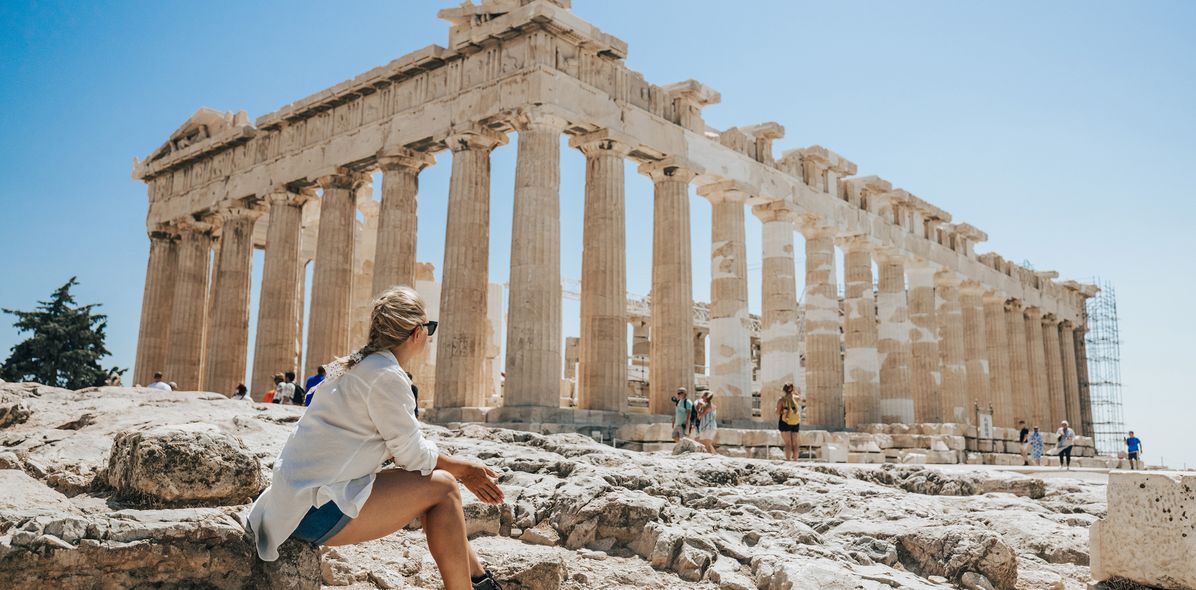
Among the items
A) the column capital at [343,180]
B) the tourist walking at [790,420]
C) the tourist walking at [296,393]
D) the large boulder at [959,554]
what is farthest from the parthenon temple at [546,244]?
the large boulder at [959,554]

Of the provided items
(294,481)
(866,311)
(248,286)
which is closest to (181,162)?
(248,286)

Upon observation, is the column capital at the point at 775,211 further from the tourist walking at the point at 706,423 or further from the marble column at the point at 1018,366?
the marble column at the point at 1018,366

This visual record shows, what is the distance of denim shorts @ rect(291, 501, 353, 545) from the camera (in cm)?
369

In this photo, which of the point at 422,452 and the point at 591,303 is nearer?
the point at 422,452

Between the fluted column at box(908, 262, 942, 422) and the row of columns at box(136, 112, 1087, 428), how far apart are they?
6 cm

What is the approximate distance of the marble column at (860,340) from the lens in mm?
29094

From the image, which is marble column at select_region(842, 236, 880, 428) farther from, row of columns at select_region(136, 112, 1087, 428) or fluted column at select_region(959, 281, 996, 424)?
fluted column at select_region(959, 281, 996, 424)

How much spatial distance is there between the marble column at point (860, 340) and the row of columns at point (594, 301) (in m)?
0.06

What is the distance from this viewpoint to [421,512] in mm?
3822

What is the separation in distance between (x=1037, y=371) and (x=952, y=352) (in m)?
8.38

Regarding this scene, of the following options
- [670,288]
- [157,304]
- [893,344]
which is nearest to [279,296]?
[157,304]

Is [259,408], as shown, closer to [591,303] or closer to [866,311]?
[591,303]

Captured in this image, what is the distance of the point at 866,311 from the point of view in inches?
1164

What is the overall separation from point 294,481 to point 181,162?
95.2 ft
